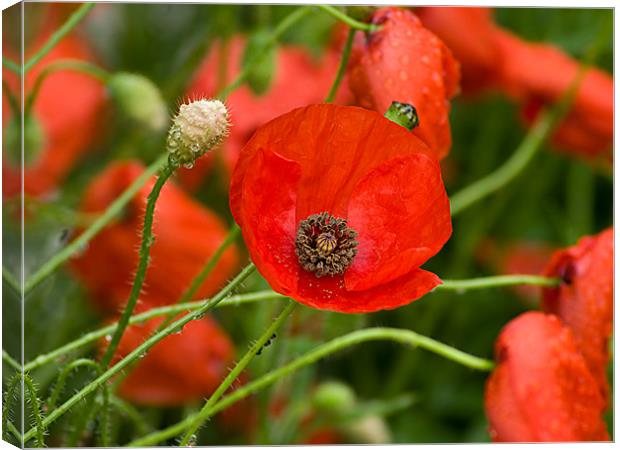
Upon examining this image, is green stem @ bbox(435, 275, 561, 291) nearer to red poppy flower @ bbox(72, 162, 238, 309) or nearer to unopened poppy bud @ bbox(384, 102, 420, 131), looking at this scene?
unopened poppy bud @ bbox(384, 102, 420, 131)

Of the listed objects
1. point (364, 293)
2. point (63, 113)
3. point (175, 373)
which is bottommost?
point (175, 373)

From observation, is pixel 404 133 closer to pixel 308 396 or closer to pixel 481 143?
pixel 308 396

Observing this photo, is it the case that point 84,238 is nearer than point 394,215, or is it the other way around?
point 394,215

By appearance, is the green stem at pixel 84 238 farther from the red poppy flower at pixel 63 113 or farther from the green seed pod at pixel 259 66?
the red poppy flower at pixel 63 113

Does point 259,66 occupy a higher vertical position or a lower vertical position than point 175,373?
higher

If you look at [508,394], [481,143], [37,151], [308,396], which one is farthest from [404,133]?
[481,143]

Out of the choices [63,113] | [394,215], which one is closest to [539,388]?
[394,215]

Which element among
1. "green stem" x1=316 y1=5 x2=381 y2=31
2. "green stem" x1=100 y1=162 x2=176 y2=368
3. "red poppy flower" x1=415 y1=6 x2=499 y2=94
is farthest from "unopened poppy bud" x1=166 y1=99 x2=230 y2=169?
"red poppy flower" x1=415 y1=6 x2=499 y2=94

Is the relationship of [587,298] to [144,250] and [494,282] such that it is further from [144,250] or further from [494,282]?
[144,250]

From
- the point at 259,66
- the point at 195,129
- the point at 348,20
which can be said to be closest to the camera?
the point at 195,129
